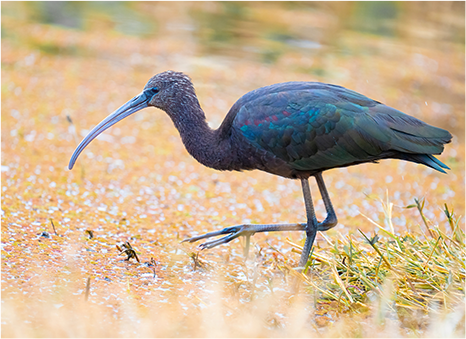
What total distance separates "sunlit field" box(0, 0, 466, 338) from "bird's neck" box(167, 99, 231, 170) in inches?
27.6

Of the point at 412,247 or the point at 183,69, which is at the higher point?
the point at 183,69

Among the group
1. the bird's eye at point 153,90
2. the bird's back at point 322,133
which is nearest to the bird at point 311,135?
the bird's back at point 322,133

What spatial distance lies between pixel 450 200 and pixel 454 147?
166 centimetres

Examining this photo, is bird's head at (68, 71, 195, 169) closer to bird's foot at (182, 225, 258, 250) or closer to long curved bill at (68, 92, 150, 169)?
→ long curved bill at (68, 92, 150, 169)

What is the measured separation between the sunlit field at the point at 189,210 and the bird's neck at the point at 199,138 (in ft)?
2.30

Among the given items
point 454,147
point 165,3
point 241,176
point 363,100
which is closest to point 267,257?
point 363,100

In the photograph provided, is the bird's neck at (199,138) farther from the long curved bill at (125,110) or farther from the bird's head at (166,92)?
the long curved bill at (125,110)

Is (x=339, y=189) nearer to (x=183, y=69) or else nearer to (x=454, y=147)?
(x=454, y=147)

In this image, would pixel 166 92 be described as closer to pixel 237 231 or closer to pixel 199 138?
pixel 199 138

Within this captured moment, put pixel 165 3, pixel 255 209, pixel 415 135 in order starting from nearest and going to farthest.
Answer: pixel 415 135
pixel 255 209
pixel 165 3

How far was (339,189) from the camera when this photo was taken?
5781 mm

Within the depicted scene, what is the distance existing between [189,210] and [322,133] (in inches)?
64.1

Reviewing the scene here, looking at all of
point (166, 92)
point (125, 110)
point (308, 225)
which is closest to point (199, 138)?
point (166, 92)

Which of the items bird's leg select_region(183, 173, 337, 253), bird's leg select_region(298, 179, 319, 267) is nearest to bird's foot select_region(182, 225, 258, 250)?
bird's leg select_region(183, 173, 337, 253)
